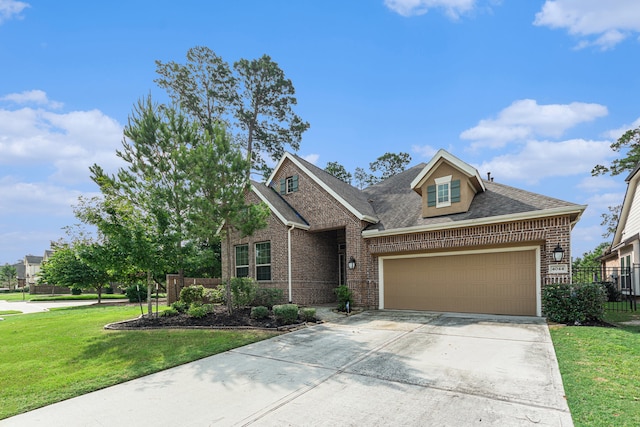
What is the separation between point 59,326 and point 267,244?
8.06m

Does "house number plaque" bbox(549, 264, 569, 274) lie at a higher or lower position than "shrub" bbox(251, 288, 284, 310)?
higher

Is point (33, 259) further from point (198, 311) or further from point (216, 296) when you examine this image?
point (198, 311)

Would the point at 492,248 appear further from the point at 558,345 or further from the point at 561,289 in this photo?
the point at 558,345

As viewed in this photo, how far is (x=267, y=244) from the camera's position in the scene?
15.7m

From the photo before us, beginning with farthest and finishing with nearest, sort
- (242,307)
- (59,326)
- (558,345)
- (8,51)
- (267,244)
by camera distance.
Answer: (267,244) → (242,307) → (59,326) → (8,51) → (558,345)

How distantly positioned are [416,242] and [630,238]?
34.0ft

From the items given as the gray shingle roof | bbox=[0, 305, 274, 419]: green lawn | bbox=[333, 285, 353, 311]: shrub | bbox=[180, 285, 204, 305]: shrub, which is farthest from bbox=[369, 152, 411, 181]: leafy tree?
bbox=[0, 305, 274, 419]: green lawn

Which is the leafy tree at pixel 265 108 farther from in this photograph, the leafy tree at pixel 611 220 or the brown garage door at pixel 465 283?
the leafy tree at pixel 611 220

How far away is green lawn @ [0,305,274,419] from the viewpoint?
17.3 feet

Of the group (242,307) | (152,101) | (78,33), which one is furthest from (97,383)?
(152,101)

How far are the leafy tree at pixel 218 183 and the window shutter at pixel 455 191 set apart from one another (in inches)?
291

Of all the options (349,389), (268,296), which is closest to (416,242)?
(268,296)

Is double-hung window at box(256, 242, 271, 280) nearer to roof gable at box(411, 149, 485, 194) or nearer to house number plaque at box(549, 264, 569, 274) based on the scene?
roof gable at box(411, 149, 485, 194)

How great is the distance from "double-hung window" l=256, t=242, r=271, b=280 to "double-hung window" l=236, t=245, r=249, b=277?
0.74 m
